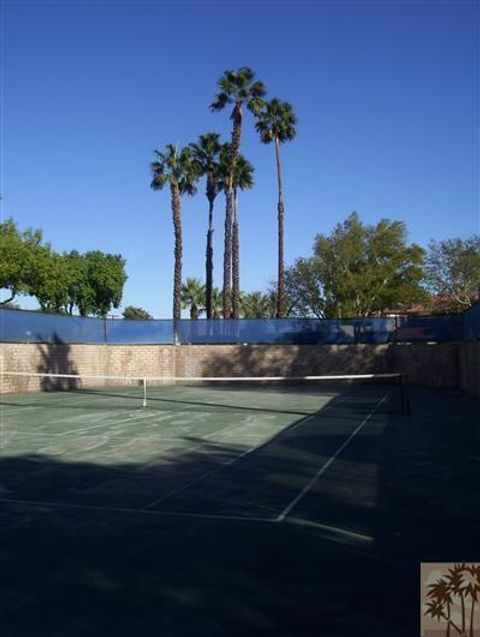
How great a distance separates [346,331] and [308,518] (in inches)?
1123

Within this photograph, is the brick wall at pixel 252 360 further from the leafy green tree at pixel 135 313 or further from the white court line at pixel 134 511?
the leafy green tree at pixel 135 313

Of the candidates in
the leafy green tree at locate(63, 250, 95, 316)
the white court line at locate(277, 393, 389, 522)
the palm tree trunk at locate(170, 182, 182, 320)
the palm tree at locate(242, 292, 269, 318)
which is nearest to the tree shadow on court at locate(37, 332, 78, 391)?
the palm tree trunk at locate(170, 182, 182, 320)

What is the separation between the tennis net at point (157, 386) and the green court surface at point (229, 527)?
21.8ft

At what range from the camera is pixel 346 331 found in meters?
35.2

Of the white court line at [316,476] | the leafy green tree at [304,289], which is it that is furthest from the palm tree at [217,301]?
the white court line at [316,476]

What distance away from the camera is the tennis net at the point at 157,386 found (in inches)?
851

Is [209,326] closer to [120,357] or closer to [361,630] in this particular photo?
[120,357]

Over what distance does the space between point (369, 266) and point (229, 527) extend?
40371 mm

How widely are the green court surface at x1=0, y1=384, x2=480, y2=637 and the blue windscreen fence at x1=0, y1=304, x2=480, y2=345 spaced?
17042 mm

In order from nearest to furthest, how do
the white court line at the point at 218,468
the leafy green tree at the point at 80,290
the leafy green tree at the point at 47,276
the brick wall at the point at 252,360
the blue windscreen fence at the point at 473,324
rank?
the white court line at the point at 218,468
the blue windscreen fence at the point at 473,324
the brick wall at the point at 252,360
the leafy green tree at the point at 47,276
the leafy green tree at the point at 80,290

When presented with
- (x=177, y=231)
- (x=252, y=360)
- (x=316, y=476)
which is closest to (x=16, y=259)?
(x=177, y=231)

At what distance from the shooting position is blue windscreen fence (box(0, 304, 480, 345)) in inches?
1218

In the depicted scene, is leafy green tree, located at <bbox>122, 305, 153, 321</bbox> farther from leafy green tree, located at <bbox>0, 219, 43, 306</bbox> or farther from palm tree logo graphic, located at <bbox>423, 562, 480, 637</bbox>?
palm tree logo graphic, located at <bbox>423, 562, 480, 637</bbox>

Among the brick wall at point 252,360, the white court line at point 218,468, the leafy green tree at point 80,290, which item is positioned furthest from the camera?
the leafy green tree at point 80,290
